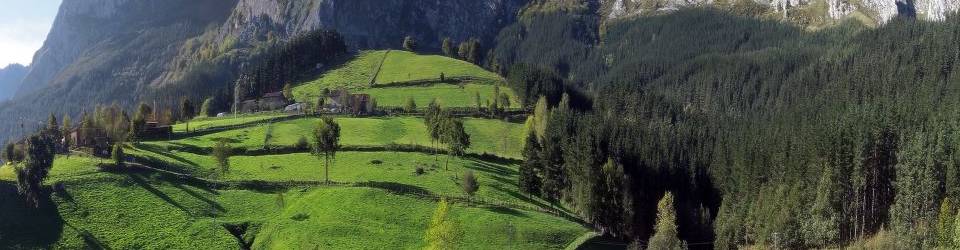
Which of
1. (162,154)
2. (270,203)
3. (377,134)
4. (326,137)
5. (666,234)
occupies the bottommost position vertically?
(666,234)

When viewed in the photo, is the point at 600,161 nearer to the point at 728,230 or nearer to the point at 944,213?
the point at 728,230

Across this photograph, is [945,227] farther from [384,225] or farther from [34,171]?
[34,171]

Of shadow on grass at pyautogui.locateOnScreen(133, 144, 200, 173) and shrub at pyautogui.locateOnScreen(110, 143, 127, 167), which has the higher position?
shrub at pyautogui.locateOnScreen(110, 143, 127, 167)

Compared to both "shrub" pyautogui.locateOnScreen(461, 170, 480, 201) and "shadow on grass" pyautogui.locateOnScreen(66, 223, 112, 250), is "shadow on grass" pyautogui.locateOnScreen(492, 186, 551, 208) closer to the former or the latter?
"shrub" pyautogui.locateOnScreen(461, 170, 480, 201)

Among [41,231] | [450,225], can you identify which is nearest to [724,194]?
[450,225]

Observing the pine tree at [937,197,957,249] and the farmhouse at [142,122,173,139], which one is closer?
the pine tree at [937,197,957,249]

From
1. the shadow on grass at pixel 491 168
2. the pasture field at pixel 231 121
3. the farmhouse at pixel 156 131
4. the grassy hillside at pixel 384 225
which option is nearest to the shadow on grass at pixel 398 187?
the grassy hillside at pixel 384 225

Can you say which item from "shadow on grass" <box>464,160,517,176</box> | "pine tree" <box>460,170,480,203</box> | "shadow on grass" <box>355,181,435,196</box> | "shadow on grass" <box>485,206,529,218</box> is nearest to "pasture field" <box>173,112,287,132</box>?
"shadow on grass" <box>464,160,517,176</box>

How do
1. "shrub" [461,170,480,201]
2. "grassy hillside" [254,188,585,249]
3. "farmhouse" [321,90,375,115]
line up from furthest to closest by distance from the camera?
"farmhouse" [321,90,375,115] → "shrub" [461,170,480,201] → "grassy hillside" [254,188,585,249]

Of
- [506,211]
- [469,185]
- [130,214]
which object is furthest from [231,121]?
[506,211]
